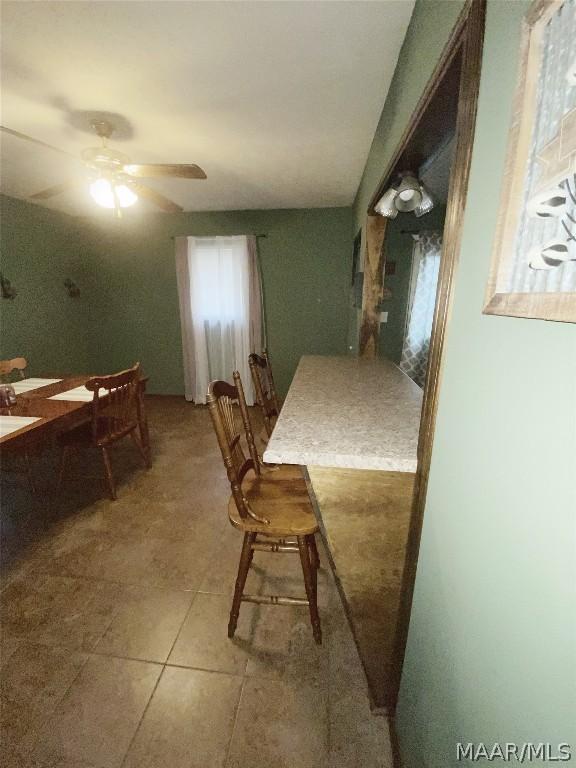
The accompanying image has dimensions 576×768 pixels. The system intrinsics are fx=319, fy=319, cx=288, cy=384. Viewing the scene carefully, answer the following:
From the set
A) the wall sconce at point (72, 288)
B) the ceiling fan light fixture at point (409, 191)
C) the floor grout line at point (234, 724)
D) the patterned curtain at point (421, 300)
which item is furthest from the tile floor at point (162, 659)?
the wall sconce at point (72, 288)

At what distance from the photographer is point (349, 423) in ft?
3.61

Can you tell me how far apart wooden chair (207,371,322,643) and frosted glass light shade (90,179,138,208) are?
5.27 feet

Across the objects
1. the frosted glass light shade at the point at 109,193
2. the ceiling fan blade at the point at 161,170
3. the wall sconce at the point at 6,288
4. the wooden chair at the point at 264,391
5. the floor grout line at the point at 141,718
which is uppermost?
the ceiling fan blade at the point at 161,170

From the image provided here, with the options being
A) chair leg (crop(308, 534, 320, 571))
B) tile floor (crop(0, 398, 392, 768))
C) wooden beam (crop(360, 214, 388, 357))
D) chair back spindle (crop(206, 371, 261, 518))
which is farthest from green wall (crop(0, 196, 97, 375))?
chair leg (crop(308, 534, 320, 571))

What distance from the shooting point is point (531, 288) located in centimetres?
42

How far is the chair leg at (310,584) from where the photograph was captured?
1.27 m

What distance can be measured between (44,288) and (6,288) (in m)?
0.54

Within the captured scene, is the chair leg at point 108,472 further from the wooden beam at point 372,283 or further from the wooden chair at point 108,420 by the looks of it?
the wooden beam at point 372,283

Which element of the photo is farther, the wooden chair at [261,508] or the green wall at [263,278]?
the green wall at [263,278]

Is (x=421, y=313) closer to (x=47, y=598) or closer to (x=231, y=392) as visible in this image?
(x=231, y=392)

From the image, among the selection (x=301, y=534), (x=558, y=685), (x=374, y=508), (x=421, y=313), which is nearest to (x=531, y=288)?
(x=558, y=685)

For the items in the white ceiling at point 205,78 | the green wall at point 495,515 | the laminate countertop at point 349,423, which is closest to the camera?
the green wall at point 495,515

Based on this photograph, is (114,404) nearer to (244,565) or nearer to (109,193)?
(109,193)

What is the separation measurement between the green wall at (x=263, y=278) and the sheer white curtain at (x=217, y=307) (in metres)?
0.21
